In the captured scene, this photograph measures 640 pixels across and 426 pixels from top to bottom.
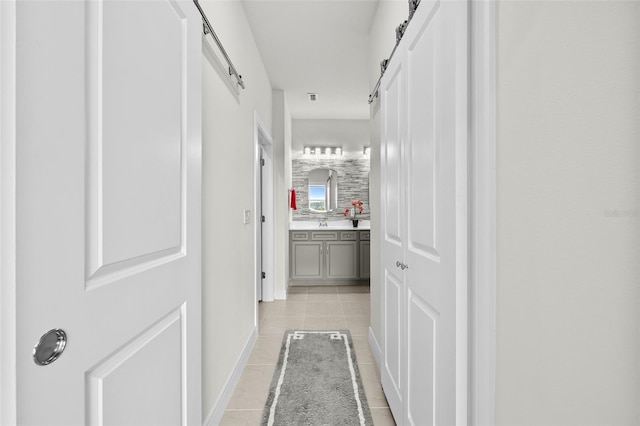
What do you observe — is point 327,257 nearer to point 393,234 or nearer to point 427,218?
point 393,234

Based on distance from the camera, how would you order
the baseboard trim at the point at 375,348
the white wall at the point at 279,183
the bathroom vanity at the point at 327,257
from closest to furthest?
Answer: the baseboard trim at the point at 375,348 → the white wall at the point at 279,183 → the bathroom vanity at the point at 327,257

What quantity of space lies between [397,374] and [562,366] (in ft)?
3.51

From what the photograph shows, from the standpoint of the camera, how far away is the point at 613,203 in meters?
0.76

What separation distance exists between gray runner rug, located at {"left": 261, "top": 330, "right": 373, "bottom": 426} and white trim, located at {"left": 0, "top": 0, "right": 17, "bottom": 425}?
1579 millimetres

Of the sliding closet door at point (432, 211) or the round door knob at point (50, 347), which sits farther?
the sliding closet door at point (432, 211)

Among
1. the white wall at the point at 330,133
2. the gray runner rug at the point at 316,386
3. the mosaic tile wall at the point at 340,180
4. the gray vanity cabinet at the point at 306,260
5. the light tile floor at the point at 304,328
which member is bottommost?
the light tile floor at the point at 304,328

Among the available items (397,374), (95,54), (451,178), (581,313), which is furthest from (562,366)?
(95,54)

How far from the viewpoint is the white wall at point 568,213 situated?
2.47 feet

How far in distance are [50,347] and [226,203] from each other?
1.55 meters

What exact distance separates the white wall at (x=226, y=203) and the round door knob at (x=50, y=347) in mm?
1064

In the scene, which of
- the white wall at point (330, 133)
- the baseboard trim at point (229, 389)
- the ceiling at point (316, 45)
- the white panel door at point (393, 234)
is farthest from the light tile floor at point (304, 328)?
the ceiling at point (316, 45)

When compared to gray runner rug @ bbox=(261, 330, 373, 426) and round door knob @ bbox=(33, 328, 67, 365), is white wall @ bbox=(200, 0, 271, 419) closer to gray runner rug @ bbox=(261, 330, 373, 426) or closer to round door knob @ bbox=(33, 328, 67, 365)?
gray runner rug @ bbox=(261, 330, 373, 426)

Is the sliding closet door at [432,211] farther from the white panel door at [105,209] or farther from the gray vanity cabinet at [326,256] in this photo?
the gray vanity cabinet at [326,256]

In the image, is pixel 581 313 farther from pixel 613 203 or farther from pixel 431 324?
pixel 431 324
